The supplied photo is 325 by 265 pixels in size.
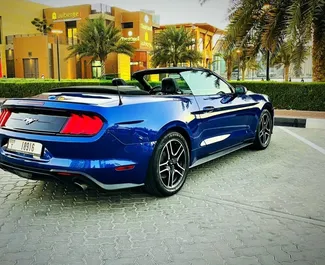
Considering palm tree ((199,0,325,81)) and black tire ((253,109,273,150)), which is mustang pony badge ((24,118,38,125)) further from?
palm tree ((199,0,325,81))

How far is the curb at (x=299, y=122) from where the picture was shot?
1005 cm

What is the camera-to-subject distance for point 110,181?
3.62 m

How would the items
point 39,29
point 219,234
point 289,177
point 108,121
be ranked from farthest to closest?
point 39,29 < point 289,177 < point 108,121 < point 219,234

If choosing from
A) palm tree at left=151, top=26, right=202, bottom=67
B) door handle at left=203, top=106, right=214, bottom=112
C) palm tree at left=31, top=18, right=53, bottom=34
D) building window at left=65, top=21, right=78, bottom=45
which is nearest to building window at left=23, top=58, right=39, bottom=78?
building window at left=65, top=21, right=78, bottom=45

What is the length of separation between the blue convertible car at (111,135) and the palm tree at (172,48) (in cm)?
3771

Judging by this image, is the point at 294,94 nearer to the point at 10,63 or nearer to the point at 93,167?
the point at 93,167

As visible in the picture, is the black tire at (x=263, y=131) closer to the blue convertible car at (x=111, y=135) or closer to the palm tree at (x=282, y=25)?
the blue convertible car at (x=111, y=135)

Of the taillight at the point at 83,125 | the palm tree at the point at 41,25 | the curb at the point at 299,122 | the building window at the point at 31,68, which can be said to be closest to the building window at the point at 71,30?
the palm tree at the point at 41,25

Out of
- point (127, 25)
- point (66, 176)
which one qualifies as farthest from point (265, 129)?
point (127, 25)

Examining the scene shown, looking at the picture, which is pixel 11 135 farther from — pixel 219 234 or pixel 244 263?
Answer: pixel 244 263

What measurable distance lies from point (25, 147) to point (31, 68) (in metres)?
42.8

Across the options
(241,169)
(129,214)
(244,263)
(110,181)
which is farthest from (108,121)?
(241,169)

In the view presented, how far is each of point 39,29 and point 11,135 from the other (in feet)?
166

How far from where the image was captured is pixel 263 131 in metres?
6.70
